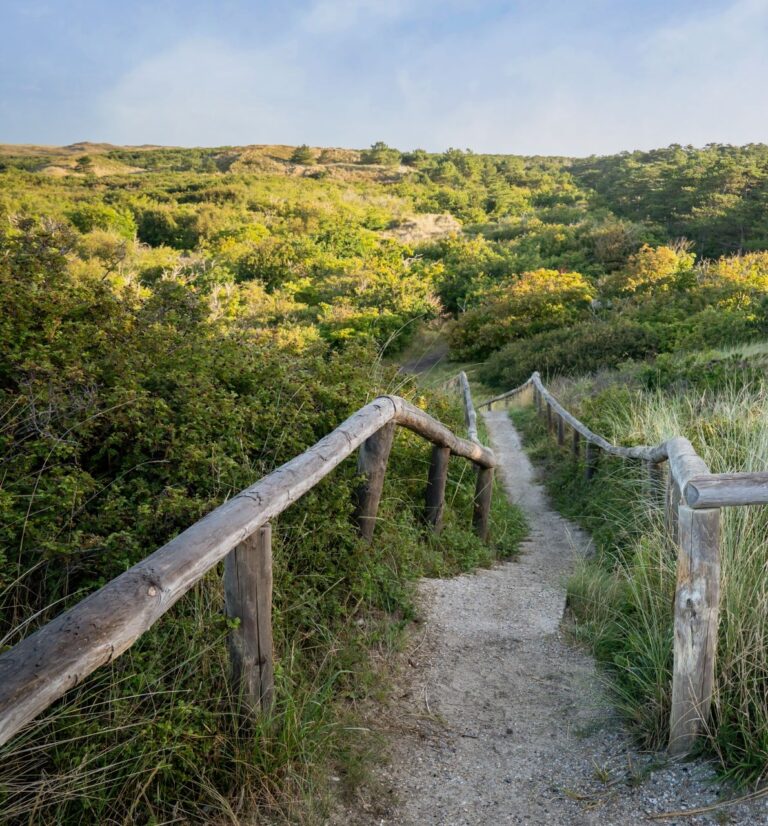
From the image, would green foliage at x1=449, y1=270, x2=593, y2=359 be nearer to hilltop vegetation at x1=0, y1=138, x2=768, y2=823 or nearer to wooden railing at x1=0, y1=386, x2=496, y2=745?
hilltop vegetation at x1=0, y1=138, x2=768, y2=823

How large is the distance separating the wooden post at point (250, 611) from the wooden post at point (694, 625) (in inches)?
59.6

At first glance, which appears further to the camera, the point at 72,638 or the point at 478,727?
the point at 478,727

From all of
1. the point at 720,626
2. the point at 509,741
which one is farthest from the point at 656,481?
the point at 509,741

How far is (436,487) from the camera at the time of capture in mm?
5422

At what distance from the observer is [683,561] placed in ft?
8.46

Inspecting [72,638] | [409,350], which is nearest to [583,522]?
[72,638]

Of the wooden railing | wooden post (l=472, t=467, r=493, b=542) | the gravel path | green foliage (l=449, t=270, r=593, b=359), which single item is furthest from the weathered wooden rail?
green foliage (l=449, t=270, r=593, b=359)

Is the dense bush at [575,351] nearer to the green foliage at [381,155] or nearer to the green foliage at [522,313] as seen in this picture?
the green foliage at [522,313]

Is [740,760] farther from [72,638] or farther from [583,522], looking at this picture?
[583,522]

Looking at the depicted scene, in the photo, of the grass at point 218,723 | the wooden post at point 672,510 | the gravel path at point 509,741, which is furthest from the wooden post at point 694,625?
the grass at point 218,723

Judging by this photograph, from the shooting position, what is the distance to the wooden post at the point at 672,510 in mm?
3660

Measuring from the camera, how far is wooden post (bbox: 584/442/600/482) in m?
8.50

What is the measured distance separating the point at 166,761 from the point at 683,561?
1901mm

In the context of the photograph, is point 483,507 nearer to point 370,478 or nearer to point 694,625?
point 370,478
